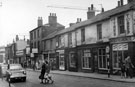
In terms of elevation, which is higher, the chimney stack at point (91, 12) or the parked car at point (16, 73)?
the chimney stack at point (91, 12)

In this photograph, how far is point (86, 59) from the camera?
28547mm

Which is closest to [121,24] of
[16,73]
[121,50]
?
[121,50]

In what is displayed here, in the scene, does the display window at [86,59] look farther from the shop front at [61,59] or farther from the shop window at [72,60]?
the shop front at [61,59]

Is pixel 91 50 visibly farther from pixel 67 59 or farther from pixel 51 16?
pixel 51 16

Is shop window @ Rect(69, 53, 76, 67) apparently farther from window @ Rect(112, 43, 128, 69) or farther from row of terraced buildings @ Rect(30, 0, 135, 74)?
window @ Rect(112, 43, 128, 69)

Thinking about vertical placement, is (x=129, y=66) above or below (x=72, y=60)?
below

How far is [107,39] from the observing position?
2397cm

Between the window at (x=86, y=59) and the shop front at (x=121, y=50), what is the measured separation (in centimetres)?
559

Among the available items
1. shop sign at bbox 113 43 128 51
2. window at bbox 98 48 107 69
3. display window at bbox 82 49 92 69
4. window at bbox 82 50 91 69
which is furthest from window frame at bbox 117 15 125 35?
window at bbox 82 50 91 69

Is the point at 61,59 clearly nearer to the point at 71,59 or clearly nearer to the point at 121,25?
the point at 71,59

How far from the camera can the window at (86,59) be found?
27798 millimetres

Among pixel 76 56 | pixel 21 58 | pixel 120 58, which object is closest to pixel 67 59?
pixel 76 56

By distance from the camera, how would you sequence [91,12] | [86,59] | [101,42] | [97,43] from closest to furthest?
[101,42]
[97,43]
[86,59]
[91,12]

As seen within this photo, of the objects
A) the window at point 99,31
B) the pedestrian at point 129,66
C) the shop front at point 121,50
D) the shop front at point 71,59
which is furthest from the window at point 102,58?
the shop front at point 71,59
